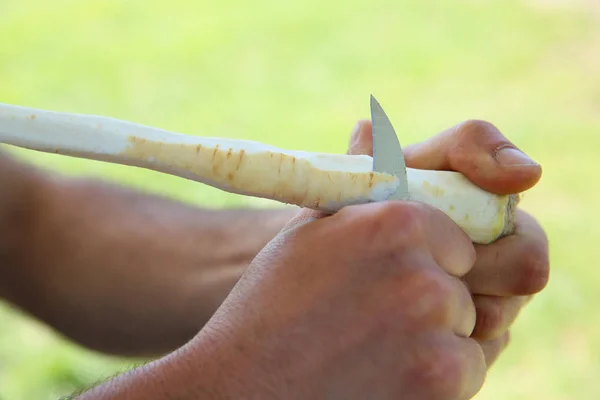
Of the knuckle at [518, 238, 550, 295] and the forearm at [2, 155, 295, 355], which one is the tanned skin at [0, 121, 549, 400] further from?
the forearm at [2, 155, 295, 355]

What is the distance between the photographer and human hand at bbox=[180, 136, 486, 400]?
0.33m

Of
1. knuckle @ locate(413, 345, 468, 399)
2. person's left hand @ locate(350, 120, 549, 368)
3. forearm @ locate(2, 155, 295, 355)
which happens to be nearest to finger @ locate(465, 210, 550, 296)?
person's left hand @ locate(350, 120, 549, 368)

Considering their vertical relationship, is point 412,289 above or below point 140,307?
above

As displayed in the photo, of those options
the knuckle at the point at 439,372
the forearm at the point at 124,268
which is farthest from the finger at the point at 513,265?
the forearm at the point at 124,268

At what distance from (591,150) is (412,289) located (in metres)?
1.22

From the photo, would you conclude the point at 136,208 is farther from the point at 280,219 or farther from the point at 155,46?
the point at 155,46

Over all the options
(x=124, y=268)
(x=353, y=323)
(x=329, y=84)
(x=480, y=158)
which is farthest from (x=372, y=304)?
(x=329, y=84)

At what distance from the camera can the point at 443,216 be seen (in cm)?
36

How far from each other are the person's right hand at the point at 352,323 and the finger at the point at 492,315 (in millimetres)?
104

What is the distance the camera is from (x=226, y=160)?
0.34 m

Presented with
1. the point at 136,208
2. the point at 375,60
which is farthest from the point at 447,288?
the point at 375,60

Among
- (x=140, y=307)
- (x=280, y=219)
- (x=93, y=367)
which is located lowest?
(x=93, y=367)

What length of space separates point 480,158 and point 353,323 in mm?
155

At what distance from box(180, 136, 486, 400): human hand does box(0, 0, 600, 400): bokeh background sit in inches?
30.3
